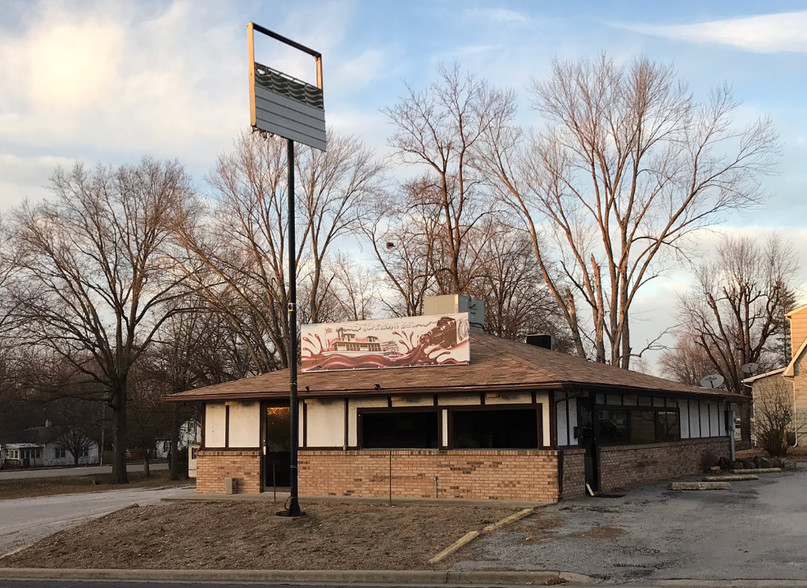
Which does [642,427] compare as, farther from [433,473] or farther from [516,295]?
[516,295]

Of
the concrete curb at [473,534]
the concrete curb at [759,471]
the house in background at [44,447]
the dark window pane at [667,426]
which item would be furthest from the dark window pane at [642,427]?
the house in background at [44,447]

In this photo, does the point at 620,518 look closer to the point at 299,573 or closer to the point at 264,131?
the point at 299,573

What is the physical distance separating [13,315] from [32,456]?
184 feet

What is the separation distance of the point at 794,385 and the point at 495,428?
23494 millimetres

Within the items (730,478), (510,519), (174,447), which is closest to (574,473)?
(510,519)

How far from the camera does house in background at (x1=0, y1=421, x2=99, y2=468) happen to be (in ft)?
278

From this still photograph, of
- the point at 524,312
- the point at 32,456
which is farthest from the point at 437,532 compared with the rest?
the point at 32,456

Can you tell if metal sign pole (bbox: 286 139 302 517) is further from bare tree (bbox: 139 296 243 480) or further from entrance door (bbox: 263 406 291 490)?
bare tree (bbox: 139 296 243 480)

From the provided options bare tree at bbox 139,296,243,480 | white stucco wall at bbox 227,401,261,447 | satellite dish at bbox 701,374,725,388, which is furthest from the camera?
bare tree at bbox 139,296,243,480

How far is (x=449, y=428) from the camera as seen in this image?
1922 centimetres

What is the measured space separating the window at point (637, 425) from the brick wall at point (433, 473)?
9.31ft

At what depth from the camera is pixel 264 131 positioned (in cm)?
1677

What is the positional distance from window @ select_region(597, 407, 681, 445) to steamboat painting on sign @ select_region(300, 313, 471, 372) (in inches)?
149

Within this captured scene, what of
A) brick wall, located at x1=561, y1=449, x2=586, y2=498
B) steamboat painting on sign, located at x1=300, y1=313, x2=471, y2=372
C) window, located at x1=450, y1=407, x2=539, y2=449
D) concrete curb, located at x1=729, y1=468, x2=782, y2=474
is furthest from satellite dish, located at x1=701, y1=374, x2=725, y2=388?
window, located at x1=450, y1=407, x2=539, y2=449
